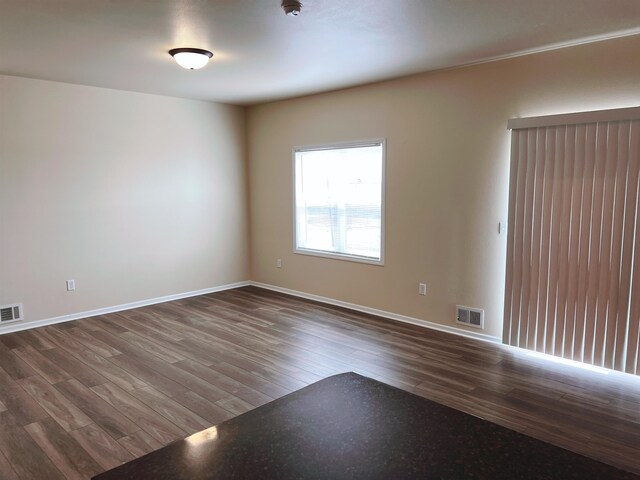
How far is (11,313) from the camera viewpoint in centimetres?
460

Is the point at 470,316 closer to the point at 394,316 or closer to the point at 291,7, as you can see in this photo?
the point at 394,316

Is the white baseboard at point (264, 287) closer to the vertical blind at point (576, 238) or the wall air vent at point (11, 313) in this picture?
the wall air vent at point (11, 313)

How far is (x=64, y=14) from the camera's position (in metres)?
2.86

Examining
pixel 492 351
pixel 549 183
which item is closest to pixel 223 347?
pixel 492 351

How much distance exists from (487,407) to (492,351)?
1.10 m

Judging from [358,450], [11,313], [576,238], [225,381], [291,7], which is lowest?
[225,381]

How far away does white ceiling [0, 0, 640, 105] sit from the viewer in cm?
275

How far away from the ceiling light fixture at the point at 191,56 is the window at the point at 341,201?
207 centimetres

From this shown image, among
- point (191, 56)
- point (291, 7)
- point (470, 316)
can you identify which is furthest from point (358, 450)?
A: point (470, 316)

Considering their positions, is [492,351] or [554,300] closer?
[554,300]

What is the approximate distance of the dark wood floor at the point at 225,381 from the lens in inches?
103

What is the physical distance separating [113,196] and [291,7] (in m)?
3.55

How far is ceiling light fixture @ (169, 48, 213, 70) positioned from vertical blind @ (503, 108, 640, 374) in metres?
2.63

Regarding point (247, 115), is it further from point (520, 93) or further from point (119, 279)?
point (520, 93)
